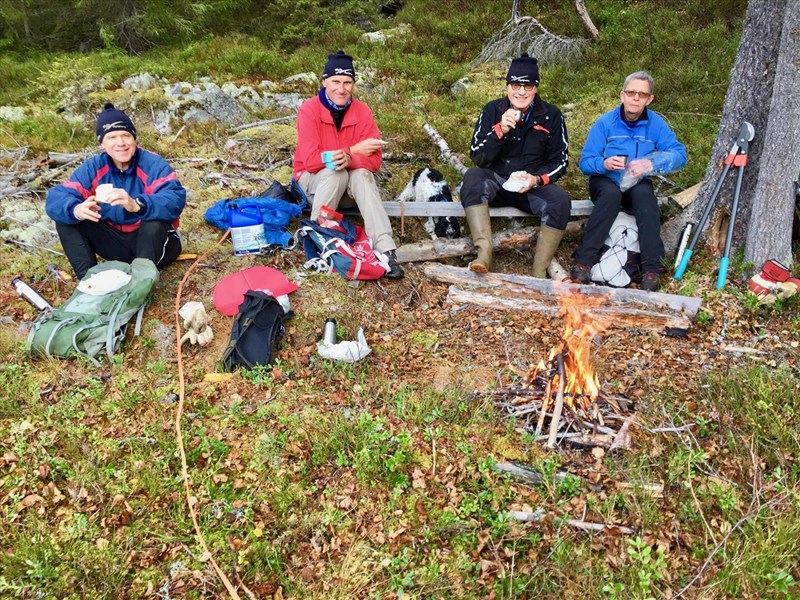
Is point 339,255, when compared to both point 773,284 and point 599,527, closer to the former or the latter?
point 599,527

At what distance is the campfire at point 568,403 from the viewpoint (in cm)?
407

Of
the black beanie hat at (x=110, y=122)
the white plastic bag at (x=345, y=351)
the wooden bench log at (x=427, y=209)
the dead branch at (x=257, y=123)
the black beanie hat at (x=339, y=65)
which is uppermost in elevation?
the black beanie hat at (x=339, y=65)

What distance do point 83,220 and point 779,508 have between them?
19.3 ft

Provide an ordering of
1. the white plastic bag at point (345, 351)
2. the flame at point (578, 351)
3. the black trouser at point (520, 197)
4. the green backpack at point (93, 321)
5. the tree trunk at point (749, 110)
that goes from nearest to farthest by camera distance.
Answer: the flame at point (578, 351)
the green backpack at point (93, 321)
the white plastic bag at point (345, 351)
the tree trunk at point (749, 110)
the black trouser at point (520, 197)

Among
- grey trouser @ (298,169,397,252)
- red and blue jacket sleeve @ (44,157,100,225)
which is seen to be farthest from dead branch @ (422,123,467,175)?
red and blue jacket sleeve @ (44,157,100,225)

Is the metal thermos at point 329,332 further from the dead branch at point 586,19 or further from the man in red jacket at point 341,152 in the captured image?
the dead branch at point 586,19

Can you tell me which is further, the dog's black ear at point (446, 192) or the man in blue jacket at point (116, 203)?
the dog's black ear at point (446, 192)

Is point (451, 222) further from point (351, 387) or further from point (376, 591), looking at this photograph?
point (376, 591)

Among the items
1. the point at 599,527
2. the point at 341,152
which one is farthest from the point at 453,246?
the point at 599,527

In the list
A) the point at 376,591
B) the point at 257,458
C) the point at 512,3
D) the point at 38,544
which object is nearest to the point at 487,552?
the point at 376,591

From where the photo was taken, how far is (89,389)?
445cm

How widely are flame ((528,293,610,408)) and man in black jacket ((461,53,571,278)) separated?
0.75 m

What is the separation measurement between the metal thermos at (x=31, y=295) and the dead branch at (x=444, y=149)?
17.2ft

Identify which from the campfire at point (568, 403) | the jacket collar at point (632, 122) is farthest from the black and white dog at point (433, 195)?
the campfire at point (568, 403)
